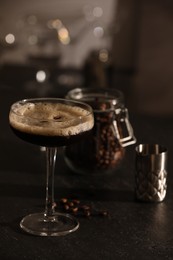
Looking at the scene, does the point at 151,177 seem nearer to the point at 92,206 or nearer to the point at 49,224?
the point at 92,206

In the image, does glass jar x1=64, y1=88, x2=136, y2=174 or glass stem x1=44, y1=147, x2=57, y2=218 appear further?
glass jar x1=64, y1=88, x2=136, y2=174

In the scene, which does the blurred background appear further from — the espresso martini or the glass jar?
the espresso martini

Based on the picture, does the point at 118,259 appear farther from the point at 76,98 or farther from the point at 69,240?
the point at 76,98

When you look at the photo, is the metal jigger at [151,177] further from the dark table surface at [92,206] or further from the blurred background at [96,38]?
the blurred background at [96,38]

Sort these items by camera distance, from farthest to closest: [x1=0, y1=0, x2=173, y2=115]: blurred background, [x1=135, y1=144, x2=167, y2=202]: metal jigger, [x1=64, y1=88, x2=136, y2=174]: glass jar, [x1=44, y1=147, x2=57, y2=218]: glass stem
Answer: [x1=0, y1=0, x2=173, y2=115]: blurred background → [x1=64, y1=88, x2=136, y2=174]: glass jar → [x1=135, y1=144, x2=167, y2=202]: metal jigger → [x1=44, y1=147, x2=57, y2=218]: glass stem

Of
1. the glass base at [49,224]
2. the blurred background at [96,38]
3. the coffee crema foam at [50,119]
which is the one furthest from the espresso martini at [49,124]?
the blurred background at [96,38]

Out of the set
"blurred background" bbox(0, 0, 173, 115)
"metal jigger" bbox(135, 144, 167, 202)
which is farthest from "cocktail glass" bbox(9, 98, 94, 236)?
"blurred background" bbox(0, 0, 173, 115)

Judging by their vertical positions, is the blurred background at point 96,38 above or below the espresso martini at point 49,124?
above
